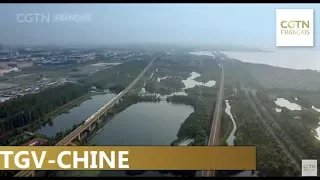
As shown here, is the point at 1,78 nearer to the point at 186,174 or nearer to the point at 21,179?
the point at 21,179

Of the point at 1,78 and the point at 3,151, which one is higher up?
the point at 1,78

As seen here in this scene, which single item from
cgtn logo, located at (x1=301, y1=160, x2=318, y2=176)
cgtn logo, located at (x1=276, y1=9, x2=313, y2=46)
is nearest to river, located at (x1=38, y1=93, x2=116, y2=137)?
cgtn logo, located at (x1=276, y1=9, x2=313, y2=46)

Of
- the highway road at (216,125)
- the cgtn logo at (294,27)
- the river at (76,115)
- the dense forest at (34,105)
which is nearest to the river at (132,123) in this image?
the river at (76,115)

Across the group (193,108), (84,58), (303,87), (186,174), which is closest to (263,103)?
(303,87)

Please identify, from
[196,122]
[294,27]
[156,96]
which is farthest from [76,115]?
[294,27]

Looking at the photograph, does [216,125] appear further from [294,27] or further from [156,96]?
[294,27]

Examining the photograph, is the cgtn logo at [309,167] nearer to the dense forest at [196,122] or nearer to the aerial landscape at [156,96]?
the aerial landscape at [156,96]

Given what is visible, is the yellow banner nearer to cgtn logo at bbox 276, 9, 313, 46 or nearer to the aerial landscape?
the aerial landscape
